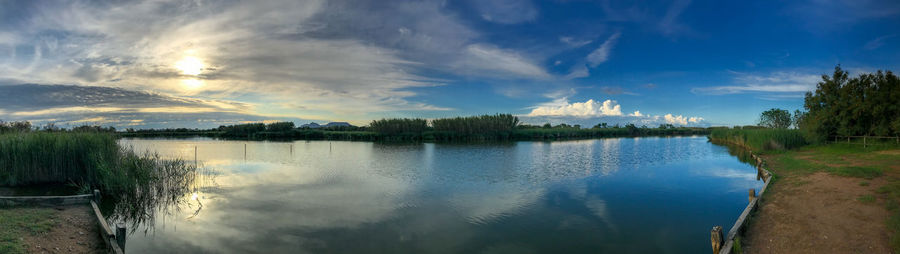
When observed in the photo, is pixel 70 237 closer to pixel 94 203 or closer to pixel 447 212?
pixel 94 203

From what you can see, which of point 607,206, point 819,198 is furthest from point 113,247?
point 819,198

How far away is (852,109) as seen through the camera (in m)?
26.3

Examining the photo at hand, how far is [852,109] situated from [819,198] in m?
24.7

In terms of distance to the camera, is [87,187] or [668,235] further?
[87,187]

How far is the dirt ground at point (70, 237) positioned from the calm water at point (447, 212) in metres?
0.73

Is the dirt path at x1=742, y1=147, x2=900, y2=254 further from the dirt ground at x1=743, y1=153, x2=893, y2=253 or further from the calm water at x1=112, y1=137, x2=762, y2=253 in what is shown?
the calm water at x1=112, y1=137, x2=762, y2=253

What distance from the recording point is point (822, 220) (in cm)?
805

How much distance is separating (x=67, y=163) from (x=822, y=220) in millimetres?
21919

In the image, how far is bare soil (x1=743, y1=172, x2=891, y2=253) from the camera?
6.68m

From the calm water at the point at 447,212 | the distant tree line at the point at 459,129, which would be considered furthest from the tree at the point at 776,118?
the calm water at the point at 447,212

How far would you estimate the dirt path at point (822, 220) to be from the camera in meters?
6.69

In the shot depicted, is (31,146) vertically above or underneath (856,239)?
above

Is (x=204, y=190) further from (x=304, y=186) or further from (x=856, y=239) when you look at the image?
(x=856, y=239)

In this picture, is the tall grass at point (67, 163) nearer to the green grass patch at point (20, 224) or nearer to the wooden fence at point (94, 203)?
the wooden fence at point (94, 203)
